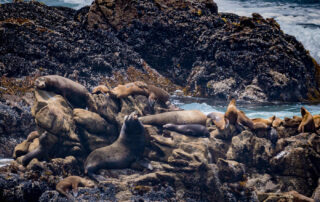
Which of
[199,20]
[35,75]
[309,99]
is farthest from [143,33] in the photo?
[309,99]

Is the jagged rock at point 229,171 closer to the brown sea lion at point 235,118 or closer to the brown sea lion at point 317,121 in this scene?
the brown sea lion at point 235,118

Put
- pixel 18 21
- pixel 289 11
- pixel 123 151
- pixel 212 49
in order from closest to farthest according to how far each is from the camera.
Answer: pixel 123 151 < pixel 18 21 < pixel 212 49 < pixel 289 11

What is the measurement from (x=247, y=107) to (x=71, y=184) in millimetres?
6241

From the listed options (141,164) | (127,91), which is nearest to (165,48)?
(127,91)

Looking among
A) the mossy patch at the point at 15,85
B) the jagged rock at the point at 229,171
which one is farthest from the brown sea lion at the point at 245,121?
the mossy patch at the point at 15,85

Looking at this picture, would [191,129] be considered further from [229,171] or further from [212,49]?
[212,49]

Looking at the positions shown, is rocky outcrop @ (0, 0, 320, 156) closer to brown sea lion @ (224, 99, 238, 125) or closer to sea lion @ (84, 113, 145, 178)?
brown sea lion @ (224, 99, 238, 125)

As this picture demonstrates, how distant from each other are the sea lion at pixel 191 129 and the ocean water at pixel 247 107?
2362mm

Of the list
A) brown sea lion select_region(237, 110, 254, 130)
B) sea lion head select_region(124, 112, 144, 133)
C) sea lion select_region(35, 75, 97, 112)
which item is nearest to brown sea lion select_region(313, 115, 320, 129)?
brown sea lion select_region(237, 110, 254, 130)

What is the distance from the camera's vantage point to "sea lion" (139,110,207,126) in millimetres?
5793

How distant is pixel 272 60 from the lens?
7.97 metres

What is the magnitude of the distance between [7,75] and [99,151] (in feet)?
12.3

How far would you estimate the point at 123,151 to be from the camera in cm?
493

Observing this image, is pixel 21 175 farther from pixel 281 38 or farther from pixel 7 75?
pixel 281 38
